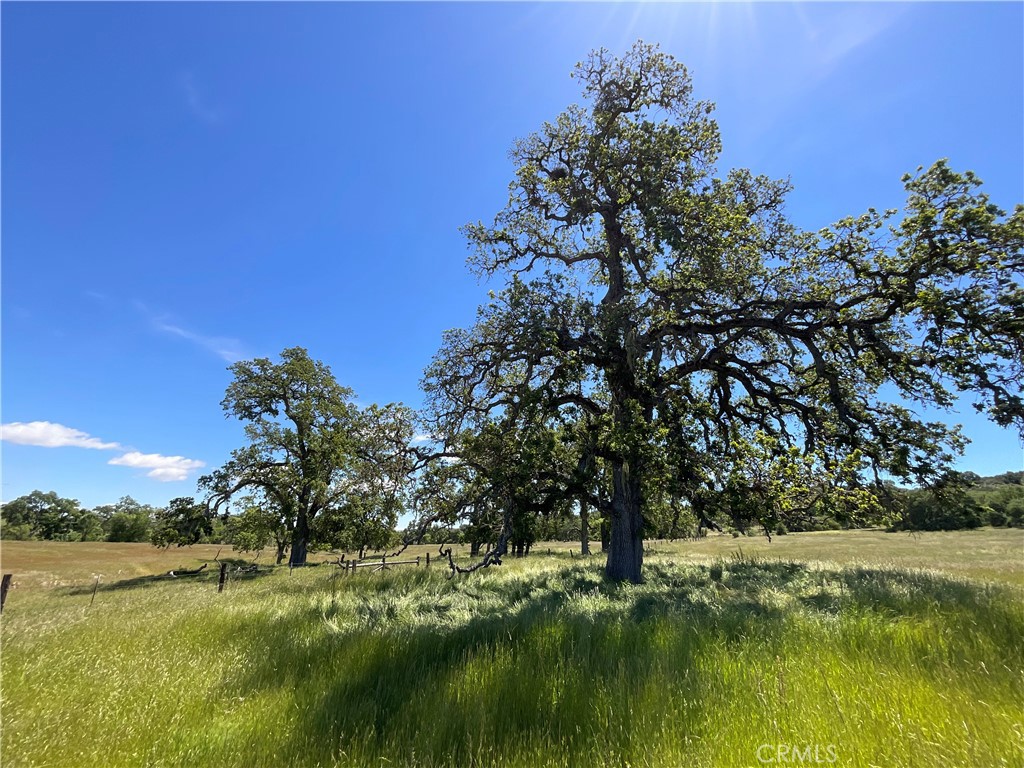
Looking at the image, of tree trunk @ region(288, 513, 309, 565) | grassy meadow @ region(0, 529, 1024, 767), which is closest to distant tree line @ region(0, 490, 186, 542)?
tree trunk @ region(288, 513, 309, 565)

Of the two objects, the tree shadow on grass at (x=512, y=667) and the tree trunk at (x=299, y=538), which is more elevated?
the tree shadow on grass at (x=512, y=667)

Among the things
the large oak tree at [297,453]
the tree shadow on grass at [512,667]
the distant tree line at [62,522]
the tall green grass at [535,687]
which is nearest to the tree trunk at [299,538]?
the large oak tree at [297,453]

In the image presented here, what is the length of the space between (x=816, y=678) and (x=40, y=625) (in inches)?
559

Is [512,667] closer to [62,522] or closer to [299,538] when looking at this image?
[299,538]

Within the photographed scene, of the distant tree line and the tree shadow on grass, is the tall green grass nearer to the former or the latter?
the tree shadow on grass

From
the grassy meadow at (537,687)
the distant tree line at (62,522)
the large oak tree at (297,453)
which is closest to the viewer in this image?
the grassy meadow at (537,687)

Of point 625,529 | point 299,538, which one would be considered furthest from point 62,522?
point 625,529

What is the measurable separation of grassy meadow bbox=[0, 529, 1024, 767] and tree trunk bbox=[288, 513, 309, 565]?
2420 centimetres

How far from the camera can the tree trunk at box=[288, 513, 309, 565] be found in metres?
31.3

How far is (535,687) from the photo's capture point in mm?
4652

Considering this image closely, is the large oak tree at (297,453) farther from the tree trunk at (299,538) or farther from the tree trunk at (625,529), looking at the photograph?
the tree trunk at (625,529)

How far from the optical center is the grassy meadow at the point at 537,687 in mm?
3438

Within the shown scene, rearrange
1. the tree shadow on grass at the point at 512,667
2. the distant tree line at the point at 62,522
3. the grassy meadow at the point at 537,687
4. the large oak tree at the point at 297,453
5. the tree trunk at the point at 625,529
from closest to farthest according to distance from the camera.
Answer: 1. the grassy meadow at the point at 537,687
2. the tree shadow on grass at the point at 512,667
3. the tree trunk at the point at 625,529
4. the large oak tree at the point at 297,453
5. the distant tree line at the point at 62,522

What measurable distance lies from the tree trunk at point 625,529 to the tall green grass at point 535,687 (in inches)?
229
